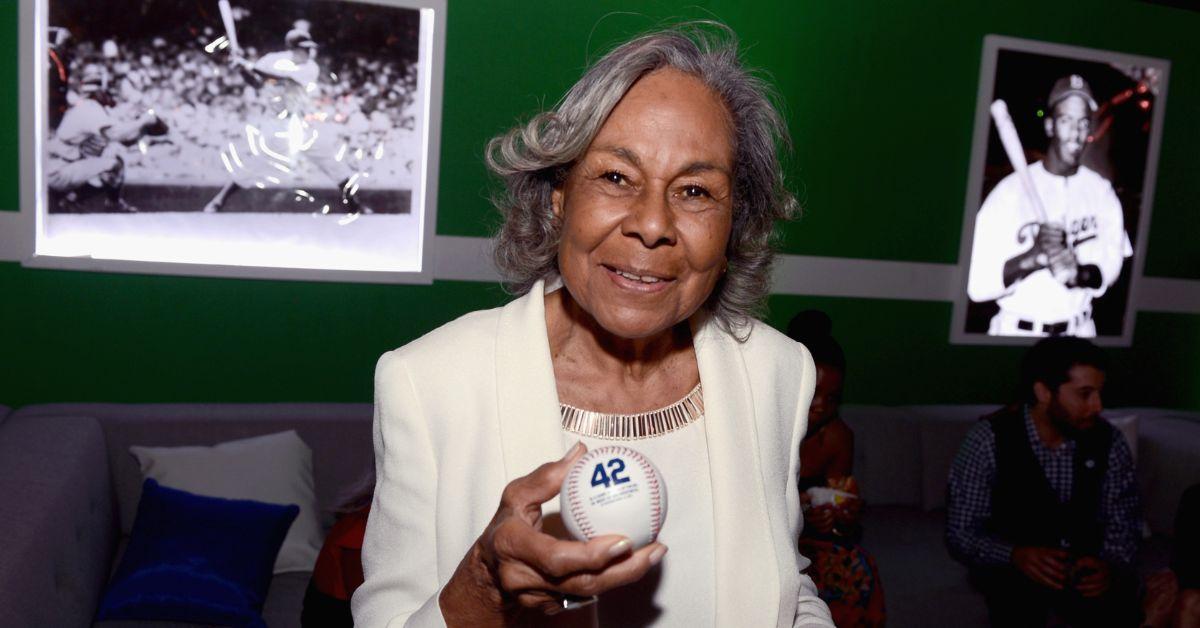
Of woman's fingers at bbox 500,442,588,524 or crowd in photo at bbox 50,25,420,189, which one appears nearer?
woman's fingers at bbox 500,442,588,524

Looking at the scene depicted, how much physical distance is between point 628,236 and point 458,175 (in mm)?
3279

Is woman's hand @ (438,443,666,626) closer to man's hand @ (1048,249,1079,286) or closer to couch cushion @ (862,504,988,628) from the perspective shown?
couch cushion @ (862,504,988,628)

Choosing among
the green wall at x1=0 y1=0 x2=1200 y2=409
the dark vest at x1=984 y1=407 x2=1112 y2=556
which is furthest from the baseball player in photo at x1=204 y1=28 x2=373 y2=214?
the dark vest at x1=984 y1=407 x2=1112 y2=556

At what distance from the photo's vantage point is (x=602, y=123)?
1.51 meters

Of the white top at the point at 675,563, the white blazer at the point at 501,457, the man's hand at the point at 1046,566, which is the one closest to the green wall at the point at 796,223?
the man's hand at the point at 1046,566

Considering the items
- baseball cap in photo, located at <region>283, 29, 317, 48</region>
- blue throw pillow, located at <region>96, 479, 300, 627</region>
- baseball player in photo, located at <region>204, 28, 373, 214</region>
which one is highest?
baseball cap in photo, located at <region>283, 29, 317, 48</region>

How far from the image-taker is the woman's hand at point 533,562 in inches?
43.2

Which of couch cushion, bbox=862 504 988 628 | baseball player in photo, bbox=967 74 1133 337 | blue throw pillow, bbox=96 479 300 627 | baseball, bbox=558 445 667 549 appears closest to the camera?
baseball, bbox=558 445 667 549

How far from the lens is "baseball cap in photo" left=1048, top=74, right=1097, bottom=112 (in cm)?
561

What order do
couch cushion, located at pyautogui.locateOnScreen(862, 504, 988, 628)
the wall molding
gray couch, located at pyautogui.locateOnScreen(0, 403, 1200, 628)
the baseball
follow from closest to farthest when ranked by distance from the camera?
the baseball, gray couch, located at pyautogui.locateOnScreen(0, 403, 1200, 628), couch cushion, located at pyautogui.locateOnScreen(862, 504, 988, 628), the wall molding

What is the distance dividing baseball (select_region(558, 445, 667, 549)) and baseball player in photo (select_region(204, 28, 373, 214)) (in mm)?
3444

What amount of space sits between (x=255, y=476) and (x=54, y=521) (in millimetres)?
872

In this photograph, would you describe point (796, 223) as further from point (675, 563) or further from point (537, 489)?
point (537, 489)

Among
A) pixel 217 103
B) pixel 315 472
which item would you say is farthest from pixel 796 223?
pixel 217 103
